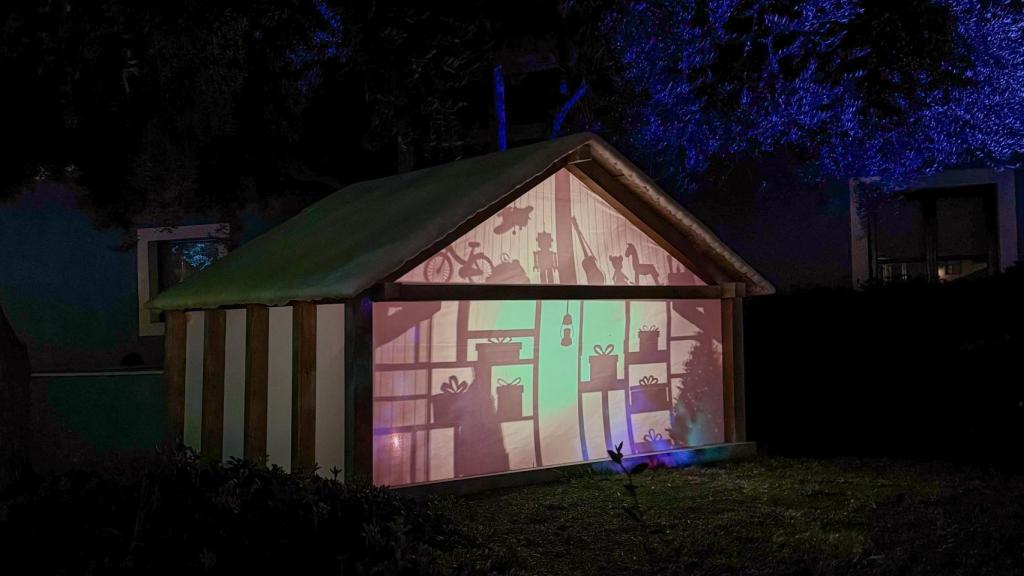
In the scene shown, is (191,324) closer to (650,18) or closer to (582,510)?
(582,510)

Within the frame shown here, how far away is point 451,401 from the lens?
30.0 ft

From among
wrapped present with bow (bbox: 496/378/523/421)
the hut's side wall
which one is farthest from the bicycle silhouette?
wrapped present with bow (bbox: 496/378/523/421)

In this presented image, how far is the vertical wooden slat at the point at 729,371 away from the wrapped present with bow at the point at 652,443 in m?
0.62

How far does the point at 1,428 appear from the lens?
960 cm

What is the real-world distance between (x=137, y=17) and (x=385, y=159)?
4767mm

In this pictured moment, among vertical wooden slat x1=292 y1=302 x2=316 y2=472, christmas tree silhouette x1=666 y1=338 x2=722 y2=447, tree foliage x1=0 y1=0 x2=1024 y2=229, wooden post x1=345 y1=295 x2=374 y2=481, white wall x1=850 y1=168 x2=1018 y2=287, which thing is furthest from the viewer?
white wall x1=850 y1=168 x2=1018 y2=287

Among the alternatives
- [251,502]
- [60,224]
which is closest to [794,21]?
[251,502]

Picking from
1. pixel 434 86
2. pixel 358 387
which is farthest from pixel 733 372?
pixel 434 86

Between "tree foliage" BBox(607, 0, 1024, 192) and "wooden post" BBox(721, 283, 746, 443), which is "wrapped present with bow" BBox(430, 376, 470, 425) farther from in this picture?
"tree foliage" BBox(607, 0, 1024, 192)

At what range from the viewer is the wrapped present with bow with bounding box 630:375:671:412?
10.3 meters

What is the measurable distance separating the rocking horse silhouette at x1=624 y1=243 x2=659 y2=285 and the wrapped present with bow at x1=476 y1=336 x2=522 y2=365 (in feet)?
4.17

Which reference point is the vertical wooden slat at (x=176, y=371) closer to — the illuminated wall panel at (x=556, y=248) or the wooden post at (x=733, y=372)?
the illuminated wall panel at (x=556, y=248)

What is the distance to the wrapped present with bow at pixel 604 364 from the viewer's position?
10125 mm

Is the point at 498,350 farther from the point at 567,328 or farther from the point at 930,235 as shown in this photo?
the point at 930,235
